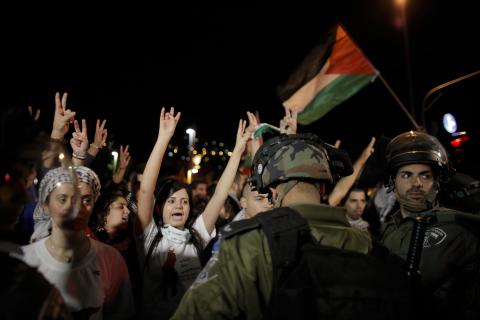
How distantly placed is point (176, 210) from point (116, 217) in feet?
2.18

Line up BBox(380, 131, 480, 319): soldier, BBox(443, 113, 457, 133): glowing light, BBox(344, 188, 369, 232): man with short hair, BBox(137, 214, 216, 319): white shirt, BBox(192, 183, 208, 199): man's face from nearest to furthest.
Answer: BBox(380, 131, 480, 319): soldier → BBox(137, 214, 216, 319): white shirt → BBox(344, 188, 369, 232): man with short hair → BBox(192, 183, 208, 199): man's face → BBox(443, 113, 457, 133): glowing light

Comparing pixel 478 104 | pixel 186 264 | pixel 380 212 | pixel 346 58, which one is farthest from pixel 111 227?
pixel 478 104

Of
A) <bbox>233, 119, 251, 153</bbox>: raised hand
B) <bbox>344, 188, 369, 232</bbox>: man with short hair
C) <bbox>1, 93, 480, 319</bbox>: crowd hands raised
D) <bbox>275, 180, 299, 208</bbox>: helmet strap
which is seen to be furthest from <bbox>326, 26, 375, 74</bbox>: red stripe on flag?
<bbox>275, 180, 299, 208</bbox>: helmet strap

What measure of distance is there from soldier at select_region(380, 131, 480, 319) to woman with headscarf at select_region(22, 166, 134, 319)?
219 cm

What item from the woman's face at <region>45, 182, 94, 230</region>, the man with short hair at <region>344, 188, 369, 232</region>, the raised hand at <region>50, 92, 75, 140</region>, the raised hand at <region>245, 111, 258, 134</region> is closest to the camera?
the woman's face at <region>45, 182, 94, 230</region>

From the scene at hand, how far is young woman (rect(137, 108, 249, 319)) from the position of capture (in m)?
4.00

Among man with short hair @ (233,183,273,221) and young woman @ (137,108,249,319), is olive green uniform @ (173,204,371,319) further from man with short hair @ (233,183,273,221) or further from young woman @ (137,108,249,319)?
man with short hair @ (233,183,273,221)

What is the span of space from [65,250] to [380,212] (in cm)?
664

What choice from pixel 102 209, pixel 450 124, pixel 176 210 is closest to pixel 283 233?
pixel 176 210

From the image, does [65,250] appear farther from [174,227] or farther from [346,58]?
[346,58]

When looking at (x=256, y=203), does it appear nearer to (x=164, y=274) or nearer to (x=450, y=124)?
(x=164, y=274)

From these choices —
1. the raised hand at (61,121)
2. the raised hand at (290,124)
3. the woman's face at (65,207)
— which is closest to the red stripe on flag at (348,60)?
the raised hand at (290,124)

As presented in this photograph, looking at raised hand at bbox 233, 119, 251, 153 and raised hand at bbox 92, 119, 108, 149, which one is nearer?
raised hand at bbox 233, 119, 251, 153

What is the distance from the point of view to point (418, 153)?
3.84 metres
